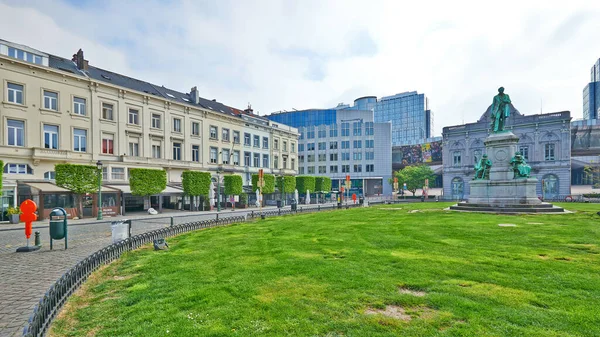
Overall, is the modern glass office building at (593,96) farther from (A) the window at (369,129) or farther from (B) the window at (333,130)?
(B) the window at (333,130)

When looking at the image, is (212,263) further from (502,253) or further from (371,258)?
(502,253)

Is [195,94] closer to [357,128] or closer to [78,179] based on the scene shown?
[78,179]

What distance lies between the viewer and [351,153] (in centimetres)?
8581

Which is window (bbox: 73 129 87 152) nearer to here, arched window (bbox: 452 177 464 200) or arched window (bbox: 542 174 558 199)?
arched window (bbox: 452 177 464 200)

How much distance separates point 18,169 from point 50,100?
7.42 m

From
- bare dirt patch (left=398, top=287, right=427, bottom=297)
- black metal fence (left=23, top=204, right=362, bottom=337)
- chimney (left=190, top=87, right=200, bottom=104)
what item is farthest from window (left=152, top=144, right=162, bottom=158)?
bare dirt patch (left=398, top=287, right=427, bottom=297)

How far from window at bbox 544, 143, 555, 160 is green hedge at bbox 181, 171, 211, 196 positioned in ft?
202

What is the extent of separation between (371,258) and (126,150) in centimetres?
3617

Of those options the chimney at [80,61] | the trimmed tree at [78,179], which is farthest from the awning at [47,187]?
the chimney at [80,61]

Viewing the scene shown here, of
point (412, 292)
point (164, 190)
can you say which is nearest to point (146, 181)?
point (164, 190)

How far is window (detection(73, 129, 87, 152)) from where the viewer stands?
109 ft

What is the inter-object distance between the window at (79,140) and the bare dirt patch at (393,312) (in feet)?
123

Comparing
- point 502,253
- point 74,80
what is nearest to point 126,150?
point 74,80

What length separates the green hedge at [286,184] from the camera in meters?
52.2
